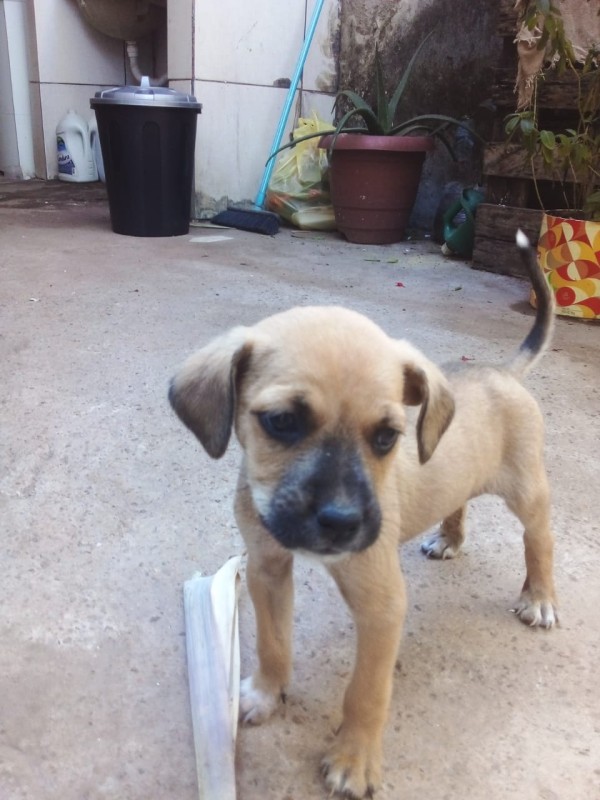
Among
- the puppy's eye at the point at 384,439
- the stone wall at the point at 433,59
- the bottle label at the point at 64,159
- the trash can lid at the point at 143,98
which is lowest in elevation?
the bottle label at the point at 64,159

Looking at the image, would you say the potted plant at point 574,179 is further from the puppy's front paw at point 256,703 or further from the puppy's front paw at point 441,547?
the puppy's front paw at point 256,703

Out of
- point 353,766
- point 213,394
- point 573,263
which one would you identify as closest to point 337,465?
point 213,394

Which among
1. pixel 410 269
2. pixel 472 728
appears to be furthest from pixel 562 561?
pixel 410 269

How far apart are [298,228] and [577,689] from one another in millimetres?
5578

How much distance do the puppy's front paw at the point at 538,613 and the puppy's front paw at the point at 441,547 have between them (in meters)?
0.29

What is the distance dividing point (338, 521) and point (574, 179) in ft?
13.2

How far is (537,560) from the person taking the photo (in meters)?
1.97

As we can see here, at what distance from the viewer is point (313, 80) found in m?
7.21

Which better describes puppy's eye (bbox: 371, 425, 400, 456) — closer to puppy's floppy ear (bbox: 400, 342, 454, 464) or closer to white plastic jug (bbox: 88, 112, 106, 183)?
puppy's floppy ear (bbox: 400, 342, 454, 464)

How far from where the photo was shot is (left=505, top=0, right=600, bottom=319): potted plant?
13.6 feet

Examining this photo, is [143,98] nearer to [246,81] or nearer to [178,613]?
[246,81]

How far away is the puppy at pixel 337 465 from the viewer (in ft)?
4.35

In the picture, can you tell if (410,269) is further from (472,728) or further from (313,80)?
Answer: (472,728)

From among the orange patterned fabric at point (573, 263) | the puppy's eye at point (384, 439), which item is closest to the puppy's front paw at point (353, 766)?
the puppy's eye at point (384, 439)
